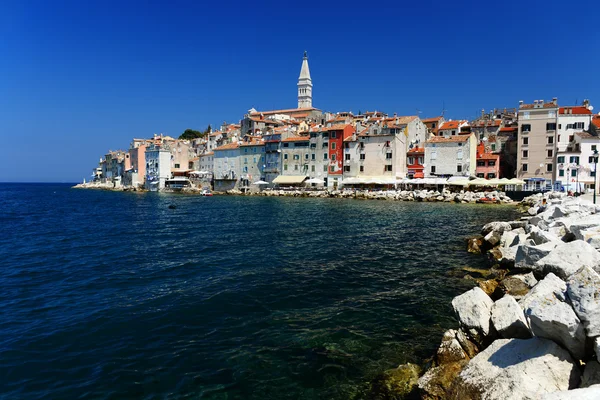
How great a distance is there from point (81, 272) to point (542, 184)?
2342 inches

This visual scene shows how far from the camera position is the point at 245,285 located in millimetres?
13461

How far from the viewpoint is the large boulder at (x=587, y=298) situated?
16.2ft

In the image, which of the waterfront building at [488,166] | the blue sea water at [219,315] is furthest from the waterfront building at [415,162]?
the blue sea water at [219,315]

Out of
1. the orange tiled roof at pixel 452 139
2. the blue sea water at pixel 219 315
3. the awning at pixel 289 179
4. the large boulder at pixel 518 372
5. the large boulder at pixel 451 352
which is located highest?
the orange tiled roof at pixel 452 139

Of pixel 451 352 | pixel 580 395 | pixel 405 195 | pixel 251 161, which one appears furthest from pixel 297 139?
pixel 580 395

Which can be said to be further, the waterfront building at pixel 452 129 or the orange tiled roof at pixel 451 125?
the orange tiled roof at pixel 451 125

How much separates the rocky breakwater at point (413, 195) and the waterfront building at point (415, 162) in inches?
278

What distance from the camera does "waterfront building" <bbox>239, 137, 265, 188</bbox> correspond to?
7844cm

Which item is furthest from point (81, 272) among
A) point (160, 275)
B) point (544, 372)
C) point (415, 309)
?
point (544, 372)

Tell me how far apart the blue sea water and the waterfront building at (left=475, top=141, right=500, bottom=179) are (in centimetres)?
4281

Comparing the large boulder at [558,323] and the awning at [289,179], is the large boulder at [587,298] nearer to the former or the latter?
the large boulder at [558,323]

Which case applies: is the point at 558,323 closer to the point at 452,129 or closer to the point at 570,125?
the point at 570,125

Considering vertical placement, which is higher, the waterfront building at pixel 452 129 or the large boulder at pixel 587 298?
the waterfront building at pixel 452 129

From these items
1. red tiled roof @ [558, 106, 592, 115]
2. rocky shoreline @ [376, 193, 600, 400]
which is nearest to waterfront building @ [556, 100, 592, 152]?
red tiled roof @ [558, 106, 592, 115]
